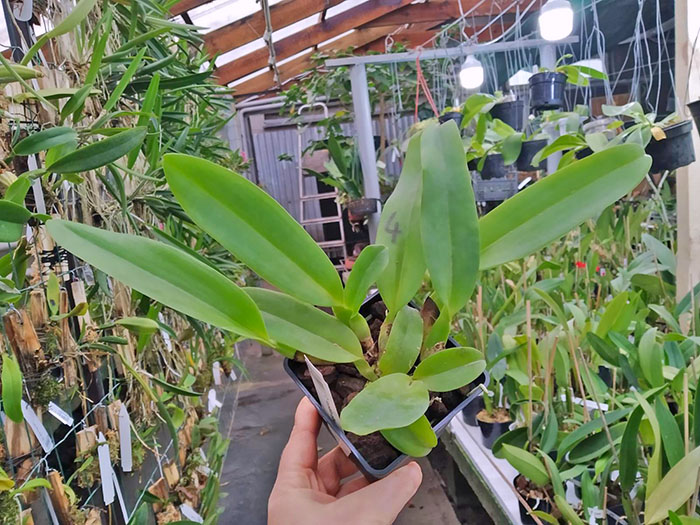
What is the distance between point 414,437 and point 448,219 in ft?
0.57

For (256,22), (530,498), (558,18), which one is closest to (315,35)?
(256,22)

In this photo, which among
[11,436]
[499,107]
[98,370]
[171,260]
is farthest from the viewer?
[499,107]

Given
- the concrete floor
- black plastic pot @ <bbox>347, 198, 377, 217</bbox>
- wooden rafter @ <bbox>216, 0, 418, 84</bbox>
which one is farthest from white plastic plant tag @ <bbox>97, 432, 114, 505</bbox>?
wooden rafter @ <bbox>216, 0, 418, 84</bbox>

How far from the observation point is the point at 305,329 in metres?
0.38

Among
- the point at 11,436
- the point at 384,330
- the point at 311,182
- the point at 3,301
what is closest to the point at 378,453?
the point at 384,330

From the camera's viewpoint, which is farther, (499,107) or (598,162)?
(499,107)

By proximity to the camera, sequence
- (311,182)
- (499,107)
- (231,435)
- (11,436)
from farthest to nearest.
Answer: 1. (311,182)
2. (231,435)
3. (499,107)
4. (11,436)

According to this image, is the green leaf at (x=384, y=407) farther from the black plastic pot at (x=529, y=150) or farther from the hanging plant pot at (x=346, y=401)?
the black plastic pot at (x=529, y=150)

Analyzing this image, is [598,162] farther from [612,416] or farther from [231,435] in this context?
[231,435]

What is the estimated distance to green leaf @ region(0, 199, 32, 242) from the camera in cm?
37

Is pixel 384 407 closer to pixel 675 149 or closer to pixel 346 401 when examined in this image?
pixel 346 401

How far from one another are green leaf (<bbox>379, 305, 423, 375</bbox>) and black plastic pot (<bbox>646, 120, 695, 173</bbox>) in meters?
0.73

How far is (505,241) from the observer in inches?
15.1

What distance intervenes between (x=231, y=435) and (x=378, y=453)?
1.96 m
